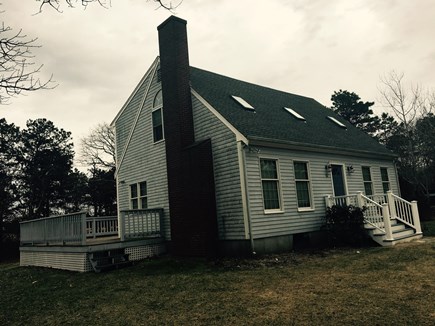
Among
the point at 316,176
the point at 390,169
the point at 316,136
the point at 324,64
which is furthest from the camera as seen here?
the point at 324,64

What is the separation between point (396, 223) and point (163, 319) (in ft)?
36.1

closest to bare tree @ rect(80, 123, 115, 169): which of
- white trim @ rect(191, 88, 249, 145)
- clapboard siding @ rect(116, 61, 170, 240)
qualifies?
clapboard siding @ rect(116, 61, 170, 240)

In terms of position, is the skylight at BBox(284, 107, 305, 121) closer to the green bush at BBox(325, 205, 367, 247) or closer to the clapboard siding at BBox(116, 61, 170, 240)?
the green bush at BBox(325, 205, 367, 247)

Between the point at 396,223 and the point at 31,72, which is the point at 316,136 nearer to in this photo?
the point at 396,223

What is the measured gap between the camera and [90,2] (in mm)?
4602

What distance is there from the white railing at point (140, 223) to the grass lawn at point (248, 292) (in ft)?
5.36

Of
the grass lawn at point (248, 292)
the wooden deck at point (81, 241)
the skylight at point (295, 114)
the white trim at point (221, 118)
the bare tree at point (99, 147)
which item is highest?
the bare tree at point (99, 147)

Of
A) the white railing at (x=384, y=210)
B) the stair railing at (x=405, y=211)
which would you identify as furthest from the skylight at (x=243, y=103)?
the stair railing at (x=405, y=211)

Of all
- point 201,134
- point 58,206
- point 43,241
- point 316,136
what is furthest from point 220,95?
point 58,206

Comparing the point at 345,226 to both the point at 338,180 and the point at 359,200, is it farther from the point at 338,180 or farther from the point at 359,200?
the point at 338,180

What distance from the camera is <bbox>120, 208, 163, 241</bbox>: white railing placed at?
475 inches

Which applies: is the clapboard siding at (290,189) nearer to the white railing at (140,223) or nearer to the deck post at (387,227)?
the deck post at (387,227)

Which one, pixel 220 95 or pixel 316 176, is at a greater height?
pixel 220 95

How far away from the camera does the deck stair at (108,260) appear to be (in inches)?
423
